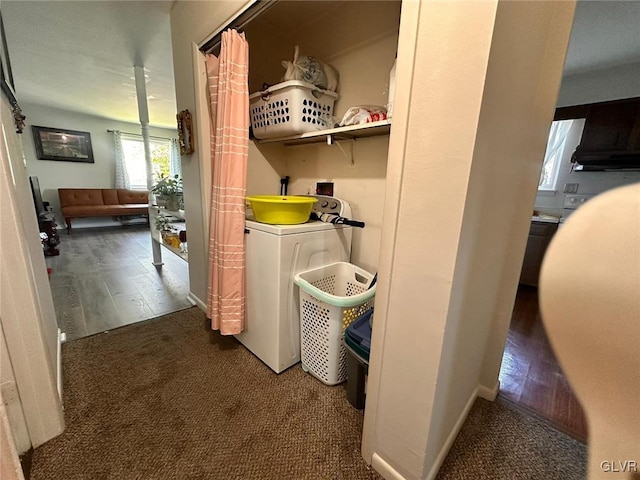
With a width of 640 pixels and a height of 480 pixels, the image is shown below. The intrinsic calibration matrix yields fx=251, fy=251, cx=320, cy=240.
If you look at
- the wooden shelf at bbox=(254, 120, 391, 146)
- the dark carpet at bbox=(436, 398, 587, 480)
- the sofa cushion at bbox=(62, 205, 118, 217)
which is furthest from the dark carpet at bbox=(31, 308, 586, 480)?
the sofa cushion at bbox=(62, 205, 118, 217)

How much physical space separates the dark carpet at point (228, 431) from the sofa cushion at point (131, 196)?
4931mm

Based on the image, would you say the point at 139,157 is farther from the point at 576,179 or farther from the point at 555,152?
the point at 576,179

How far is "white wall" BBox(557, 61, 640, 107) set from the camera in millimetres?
2295

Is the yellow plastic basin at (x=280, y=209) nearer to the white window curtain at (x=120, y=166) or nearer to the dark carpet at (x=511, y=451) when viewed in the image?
the dark carpet at (x=511, y=451)

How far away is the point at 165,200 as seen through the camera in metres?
2.66

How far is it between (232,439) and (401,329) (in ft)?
2.76

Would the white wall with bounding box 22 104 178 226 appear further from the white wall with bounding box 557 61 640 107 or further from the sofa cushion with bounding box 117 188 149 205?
the white wall with bounding box 557 61 640 107

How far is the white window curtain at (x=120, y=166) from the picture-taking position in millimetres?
5266

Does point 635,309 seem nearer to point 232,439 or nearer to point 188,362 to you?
point 232,439

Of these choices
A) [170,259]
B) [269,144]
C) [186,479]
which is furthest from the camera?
[170,259]

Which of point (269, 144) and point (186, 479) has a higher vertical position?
point (269, 144)

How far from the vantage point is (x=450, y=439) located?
0.99 metres

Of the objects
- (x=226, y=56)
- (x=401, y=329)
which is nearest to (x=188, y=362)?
(x=401, y=329)

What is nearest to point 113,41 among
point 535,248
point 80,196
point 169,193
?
point 169,193
